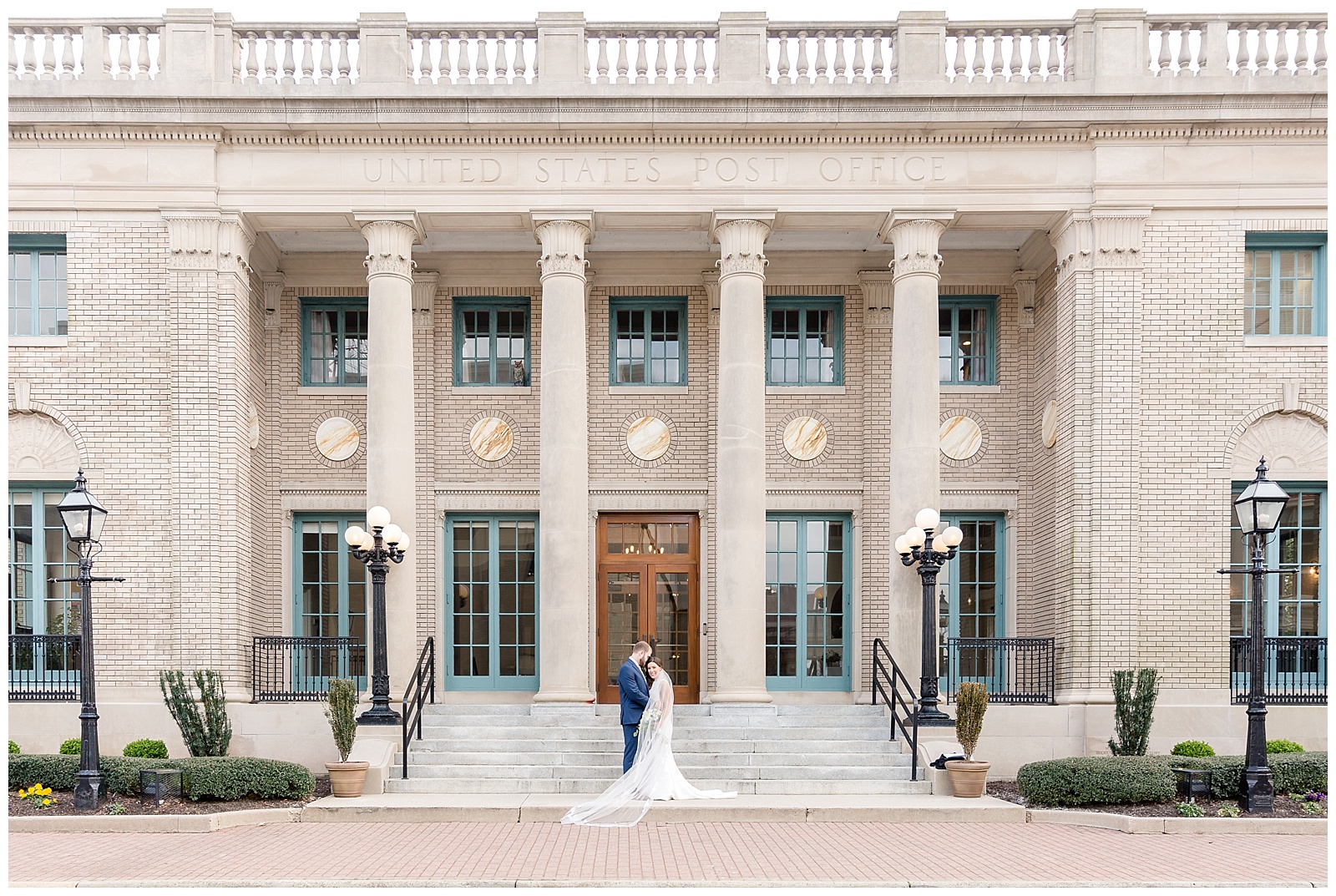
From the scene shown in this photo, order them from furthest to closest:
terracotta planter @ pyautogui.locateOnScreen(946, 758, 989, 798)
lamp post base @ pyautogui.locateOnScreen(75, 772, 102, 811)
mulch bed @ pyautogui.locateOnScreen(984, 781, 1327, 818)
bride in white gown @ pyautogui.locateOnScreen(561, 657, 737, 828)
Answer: terracotta planter @ pyautogui.locateOnScreen(946, 758, 989, 798) → bride in white gown @ pyautogui.locateOnScreen(561, 657, 737, 828) → lamp post base @ pyautogui.locateOnScreen(75, 772, 102, 811) → mulch bed @ pyautogui.locateOnScreen(984, 781, 1327, 818)

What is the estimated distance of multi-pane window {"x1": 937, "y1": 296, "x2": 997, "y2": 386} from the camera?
23031mm

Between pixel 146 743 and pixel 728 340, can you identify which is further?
pixel 728 340

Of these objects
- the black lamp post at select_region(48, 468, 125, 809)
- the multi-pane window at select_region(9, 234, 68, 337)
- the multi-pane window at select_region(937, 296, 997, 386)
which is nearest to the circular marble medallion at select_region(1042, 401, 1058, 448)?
the multi-pane window at select_region(937, 296, 997, 386)

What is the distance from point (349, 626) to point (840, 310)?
9.98 m

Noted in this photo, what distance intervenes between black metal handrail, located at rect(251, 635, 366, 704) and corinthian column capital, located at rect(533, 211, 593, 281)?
6.48 meters

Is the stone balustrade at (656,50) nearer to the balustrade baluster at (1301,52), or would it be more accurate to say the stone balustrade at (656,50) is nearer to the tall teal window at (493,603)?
the balustrade baluster at (1301,52)

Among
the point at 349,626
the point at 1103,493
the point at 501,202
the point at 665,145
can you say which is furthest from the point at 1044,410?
the point at 349,626

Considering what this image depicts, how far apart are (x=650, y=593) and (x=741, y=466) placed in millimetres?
4001

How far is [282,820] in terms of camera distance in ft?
48.8

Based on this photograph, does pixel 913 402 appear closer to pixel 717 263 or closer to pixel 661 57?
pixel 717 263

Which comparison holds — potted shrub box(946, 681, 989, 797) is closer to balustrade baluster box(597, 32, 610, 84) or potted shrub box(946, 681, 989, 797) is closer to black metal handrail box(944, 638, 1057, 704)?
black metal handrail box(944, 638, 1057, 704)

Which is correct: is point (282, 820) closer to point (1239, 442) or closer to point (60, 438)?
point (60, 438)

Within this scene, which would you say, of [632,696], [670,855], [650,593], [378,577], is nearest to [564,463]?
[378,577]

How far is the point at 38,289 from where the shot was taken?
67.7 ft
